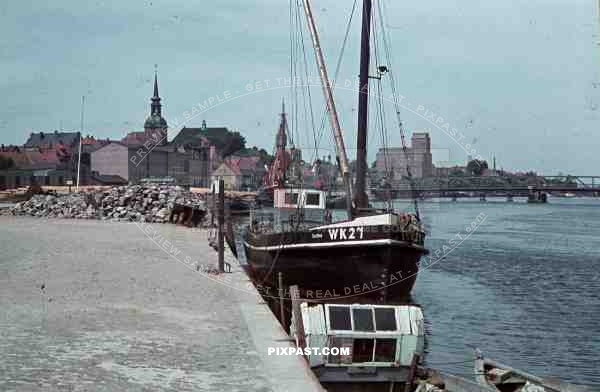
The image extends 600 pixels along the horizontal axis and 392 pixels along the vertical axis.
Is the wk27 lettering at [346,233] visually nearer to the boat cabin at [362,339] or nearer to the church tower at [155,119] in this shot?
the boat cabin at [362,339]

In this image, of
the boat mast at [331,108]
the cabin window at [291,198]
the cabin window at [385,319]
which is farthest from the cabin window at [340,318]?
the cabin window at [291,198]

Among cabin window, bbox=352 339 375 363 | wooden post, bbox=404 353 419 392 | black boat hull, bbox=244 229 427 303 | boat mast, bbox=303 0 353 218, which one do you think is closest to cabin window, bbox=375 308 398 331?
cabin window, bbox=352 339 375 363

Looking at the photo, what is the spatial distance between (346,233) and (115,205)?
34.0 m

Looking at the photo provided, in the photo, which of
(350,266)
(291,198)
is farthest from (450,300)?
(350,266)

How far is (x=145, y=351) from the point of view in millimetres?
11188

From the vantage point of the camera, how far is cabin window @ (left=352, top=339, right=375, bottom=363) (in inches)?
512

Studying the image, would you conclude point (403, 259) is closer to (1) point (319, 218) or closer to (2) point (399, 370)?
(1) point (319, 218)

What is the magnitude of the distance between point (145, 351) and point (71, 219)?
1618 inches

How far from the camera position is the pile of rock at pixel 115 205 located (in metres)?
49.6

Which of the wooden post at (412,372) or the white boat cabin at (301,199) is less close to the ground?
the white boat cabin at (301,199)

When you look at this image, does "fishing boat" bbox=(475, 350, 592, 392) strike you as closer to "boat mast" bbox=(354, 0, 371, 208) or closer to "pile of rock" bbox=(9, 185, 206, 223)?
"boat mast" bbox=(354, 0, 371, 208)

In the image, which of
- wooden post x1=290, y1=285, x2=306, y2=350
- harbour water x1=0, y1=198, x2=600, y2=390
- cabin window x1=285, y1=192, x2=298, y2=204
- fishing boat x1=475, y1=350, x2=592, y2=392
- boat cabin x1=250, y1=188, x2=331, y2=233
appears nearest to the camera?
A: fishing boat x1=475, y1=350, x2=592, y2=392

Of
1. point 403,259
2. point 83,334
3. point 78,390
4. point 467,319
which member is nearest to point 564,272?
point 467,319

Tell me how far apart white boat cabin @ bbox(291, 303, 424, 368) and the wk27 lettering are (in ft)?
26.3
